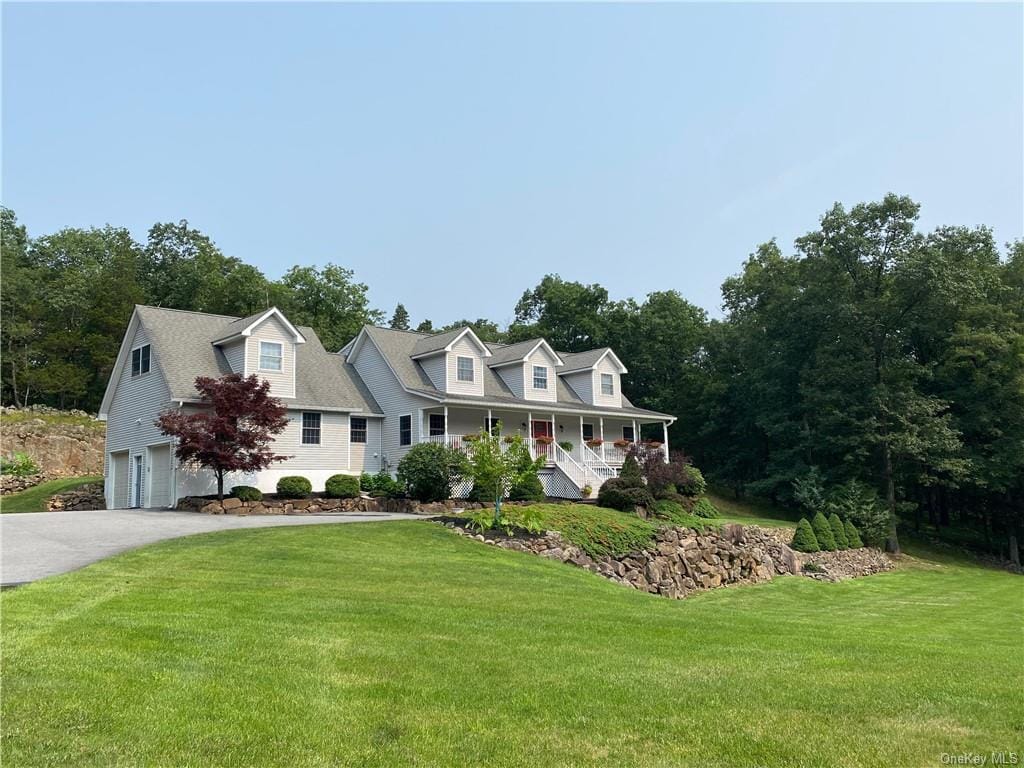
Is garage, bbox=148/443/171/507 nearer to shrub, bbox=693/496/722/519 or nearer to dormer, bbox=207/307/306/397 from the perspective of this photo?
dormer, bbox=207/307/306/397

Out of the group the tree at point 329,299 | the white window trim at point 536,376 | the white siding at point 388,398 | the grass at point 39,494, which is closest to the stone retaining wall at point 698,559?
the white siding at point 388,398

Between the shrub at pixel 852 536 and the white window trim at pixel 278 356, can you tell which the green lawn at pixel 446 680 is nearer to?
the white window trim at pixel 278 356

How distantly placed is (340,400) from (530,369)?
8.71m

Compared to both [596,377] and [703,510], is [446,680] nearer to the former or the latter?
[703,510]

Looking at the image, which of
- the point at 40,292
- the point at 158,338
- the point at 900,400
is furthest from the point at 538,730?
the point at 40,292

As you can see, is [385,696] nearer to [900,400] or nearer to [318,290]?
[900,400]

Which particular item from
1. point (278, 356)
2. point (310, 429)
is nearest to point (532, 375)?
point (310, 429)

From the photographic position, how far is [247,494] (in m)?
24.4

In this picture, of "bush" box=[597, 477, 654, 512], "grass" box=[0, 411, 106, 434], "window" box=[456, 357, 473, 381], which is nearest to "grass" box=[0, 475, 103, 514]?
"grass" box=[0, 411, 106, 434]

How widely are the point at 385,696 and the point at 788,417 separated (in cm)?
3965

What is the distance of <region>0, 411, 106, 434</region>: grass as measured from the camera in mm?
35000

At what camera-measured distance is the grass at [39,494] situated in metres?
28.2

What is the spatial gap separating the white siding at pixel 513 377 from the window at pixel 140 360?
14.5 meters

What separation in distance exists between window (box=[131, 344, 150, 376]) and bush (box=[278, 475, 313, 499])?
675 centimetres
